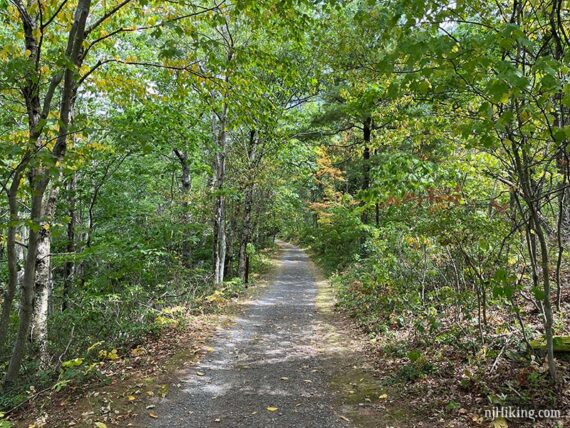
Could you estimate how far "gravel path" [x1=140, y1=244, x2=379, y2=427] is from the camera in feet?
14.4

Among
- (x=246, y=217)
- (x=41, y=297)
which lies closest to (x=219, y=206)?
(x=246, y=217)

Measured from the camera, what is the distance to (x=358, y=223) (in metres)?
14.7

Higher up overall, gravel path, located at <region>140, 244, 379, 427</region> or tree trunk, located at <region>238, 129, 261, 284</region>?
tree trunk, located at <region>238, 129, 261, 284</region>

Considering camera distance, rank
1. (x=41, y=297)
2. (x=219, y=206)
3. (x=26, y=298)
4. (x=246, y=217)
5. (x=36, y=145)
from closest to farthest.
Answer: (x=36, y=145)
(x=26, y=298)
(x=41, y=297)
(x=219, y=206)
(x=246, y=217)

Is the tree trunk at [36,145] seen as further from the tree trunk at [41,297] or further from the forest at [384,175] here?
the tree trunk at [41,297]

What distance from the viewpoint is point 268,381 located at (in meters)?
5.50

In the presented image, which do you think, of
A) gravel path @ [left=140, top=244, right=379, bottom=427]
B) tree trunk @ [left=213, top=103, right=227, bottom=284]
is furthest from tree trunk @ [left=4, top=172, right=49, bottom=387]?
tree trunk @ [left=213, top=103, right=227, bottom=284]

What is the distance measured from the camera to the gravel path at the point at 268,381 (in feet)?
14.4

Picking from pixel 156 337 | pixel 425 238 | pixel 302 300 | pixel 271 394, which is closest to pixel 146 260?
pixel 156 337

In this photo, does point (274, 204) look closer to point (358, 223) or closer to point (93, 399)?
point (358, 223)

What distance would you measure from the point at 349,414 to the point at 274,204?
1297cm

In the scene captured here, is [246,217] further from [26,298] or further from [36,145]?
[36,145]

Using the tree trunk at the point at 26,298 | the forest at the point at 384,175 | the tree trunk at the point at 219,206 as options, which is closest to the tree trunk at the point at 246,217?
the tree trunk at the point at 219,206

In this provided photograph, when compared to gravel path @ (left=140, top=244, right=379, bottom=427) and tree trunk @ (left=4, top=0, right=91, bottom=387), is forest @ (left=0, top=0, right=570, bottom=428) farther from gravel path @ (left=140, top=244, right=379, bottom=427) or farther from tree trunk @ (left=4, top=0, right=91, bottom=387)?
gravel path @ (left=140, top=244, right=379, bottom=427)
